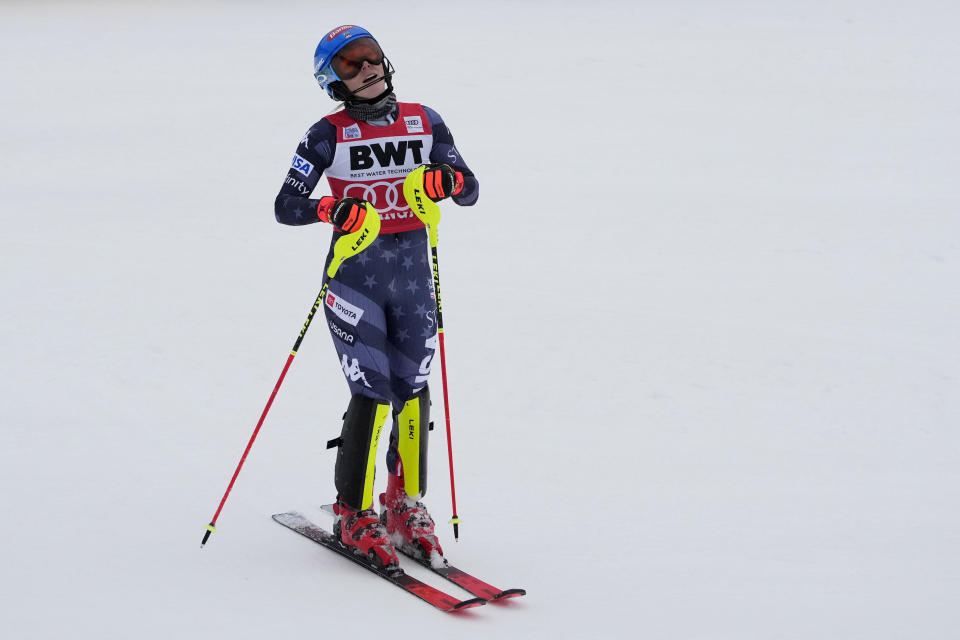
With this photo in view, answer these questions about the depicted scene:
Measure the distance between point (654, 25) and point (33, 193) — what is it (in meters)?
7.67

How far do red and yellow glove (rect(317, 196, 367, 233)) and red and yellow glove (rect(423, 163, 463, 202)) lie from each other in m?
0.23

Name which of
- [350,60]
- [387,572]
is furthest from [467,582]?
[350,60]

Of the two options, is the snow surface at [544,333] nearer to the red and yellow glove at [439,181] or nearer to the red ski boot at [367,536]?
the red ski boot at [367,536]

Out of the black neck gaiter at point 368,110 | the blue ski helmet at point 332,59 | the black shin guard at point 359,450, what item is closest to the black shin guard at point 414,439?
the black shin guard at point 359,450

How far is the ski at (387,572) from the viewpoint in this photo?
3.84 metres

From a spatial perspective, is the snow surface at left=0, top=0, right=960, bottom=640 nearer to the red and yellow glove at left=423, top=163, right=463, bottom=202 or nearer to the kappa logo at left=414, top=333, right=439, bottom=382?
the kappa logo at left=414, top=333, right=439, bottom=382

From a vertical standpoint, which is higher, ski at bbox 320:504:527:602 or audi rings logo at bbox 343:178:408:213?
audi rings logo at bbox 343:178:408:213

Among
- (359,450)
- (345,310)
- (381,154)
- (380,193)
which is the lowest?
(359,450)

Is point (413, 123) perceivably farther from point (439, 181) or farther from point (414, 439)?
point (414, 439)

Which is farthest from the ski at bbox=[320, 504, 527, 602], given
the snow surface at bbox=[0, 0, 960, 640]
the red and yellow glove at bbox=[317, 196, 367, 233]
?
the red and yellow glove at bbox=[317, 196, 367, 233]

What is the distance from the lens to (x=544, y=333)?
6.80 m

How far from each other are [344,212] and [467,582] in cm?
136

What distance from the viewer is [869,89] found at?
456 inches

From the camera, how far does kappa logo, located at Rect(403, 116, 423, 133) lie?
410 cm
